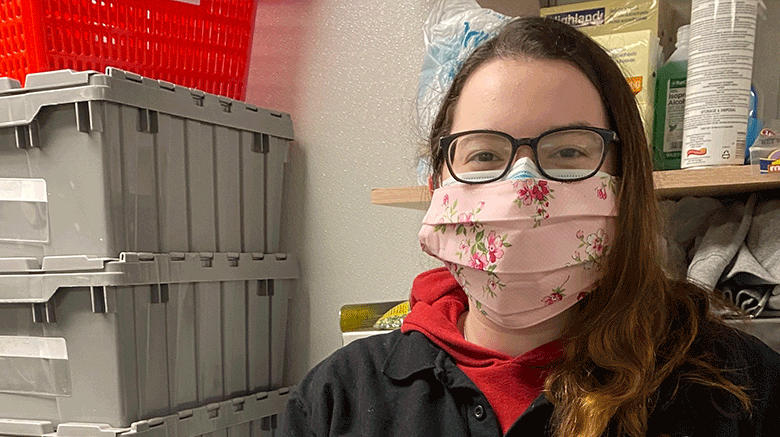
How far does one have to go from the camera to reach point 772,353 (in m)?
0.83

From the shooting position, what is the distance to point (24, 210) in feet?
3.84

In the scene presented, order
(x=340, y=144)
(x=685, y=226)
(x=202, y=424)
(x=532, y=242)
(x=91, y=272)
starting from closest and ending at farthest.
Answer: (x=532, y=242) → (x=685, y=226) → (x=91, y=272) → (x=202, y=424) → (x=340, y=144)

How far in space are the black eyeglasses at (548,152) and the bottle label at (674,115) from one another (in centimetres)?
21

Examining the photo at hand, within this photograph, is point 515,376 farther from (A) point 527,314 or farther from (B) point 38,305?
(B) point 38,305

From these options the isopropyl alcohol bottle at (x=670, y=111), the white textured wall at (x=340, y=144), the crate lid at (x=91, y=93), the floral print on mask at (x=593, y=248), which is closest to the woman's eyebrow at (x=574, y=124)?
the floral print on mask at (x=593, y=248)

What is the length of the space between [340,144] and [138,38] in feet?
1.53

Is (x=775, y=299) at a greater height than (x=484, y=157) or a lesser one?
lesser

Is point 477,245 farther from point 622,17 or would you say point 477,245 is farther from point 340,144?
point 340,144

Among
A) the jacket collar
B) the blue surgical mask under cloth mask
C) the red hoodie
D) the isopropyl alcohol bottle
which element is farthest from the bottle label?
the jacket collar

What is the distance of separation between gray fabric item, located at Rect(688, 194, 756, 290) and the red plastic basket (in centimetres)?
98

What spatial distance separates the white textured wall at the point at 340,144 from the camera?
144 centimetres

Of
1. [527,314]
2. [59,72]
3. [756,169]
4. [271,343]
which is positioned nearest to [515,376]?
[527,314]

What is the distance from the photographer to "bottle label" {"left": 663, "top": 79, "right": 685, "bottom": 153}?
38.9 inches

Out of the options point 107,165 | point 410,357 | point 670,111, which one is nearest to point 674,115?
point 670,111
